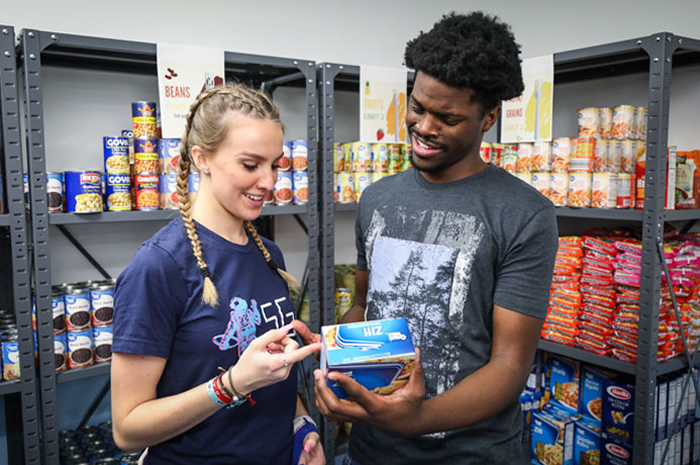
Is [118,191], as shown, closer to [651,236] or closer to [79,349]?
[79,349]

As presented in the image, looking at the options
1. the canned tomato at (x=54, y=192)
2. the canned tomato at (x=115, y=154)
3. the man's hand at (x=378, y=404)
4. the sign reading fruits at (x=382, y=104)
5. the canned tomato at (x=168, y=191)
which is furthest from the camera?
the sign reading fruits at (x=382, y=104)

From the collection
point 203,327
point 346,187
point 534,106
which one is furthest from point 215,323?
point 534,106

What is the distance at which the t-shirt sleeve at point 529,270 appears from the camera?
122 cm

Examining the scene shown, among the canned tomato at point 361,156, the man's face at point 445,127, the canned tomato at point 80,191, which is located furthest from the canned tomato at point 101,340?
the man's face at point 445,127

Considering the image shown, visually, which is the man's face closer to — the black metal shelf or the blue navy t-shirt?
the blue navy t-shirt

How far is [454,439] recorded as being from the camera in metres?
1.27

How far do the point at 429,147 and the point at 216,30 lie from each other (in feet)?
5.93

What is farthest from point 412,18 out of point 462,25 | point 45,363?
point 45,363

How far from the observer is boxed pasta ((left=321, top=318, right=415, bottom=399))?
1.03 meters

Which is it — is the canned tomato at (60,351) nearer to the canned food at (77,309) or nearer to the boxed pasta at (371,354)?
the canned food at (77,309)

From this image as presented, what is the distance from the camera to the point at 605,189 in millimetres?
2275

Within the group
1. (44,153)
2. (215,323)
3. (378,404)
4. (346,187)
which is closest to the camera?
(378,404)

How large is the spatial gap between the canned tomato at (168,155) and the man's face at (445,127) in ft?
3.64

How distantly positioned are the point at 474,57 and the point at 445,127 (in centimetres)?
17
